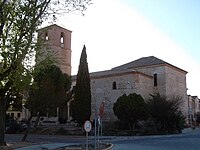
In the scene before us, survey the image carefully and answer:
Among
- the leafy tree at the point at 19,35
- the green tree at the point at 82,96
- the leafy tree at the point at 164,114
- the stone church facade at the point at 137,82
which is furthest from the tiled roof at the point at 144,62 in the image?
the leafy tree at the point at 19,35

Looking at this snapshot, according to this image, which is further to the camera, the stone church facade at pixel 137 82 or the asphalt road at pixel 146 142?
the stone church facade at pixel 137 82

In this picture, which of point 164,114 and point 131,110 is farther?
point 164,114

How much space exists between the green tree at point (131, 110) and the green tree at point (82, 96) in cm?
366

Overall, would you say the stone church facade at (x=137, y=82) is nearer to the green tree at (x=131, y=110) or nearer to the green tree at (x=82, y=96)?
the green tree at (x=82, y=96)

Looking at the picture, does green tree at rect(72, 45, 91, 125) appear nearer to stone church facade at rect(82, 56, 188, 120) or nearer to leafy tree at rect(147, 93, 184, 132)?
stone church facade at rect(82, 56, 188, 120)

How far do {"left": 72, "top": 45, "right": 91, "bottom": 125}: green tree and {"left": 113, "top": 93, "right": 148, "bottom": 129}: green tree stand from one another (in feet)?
12.0

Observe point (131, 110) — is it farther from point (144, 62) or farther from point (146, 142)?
point (144, 62)

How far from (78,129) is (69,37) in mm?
28940

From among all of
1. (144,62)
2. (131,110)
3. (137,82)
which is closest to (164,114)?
(131,110)

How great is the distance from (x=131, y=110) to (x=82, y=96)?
603 cm

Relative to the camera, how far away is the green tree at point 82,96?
4000 cm

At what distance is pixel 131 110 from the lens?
128 feet

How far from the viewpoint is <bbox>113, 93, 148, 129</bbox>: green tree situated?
38969 mm

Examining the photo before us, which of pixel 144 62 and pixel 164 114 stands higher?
pixel 144 62
